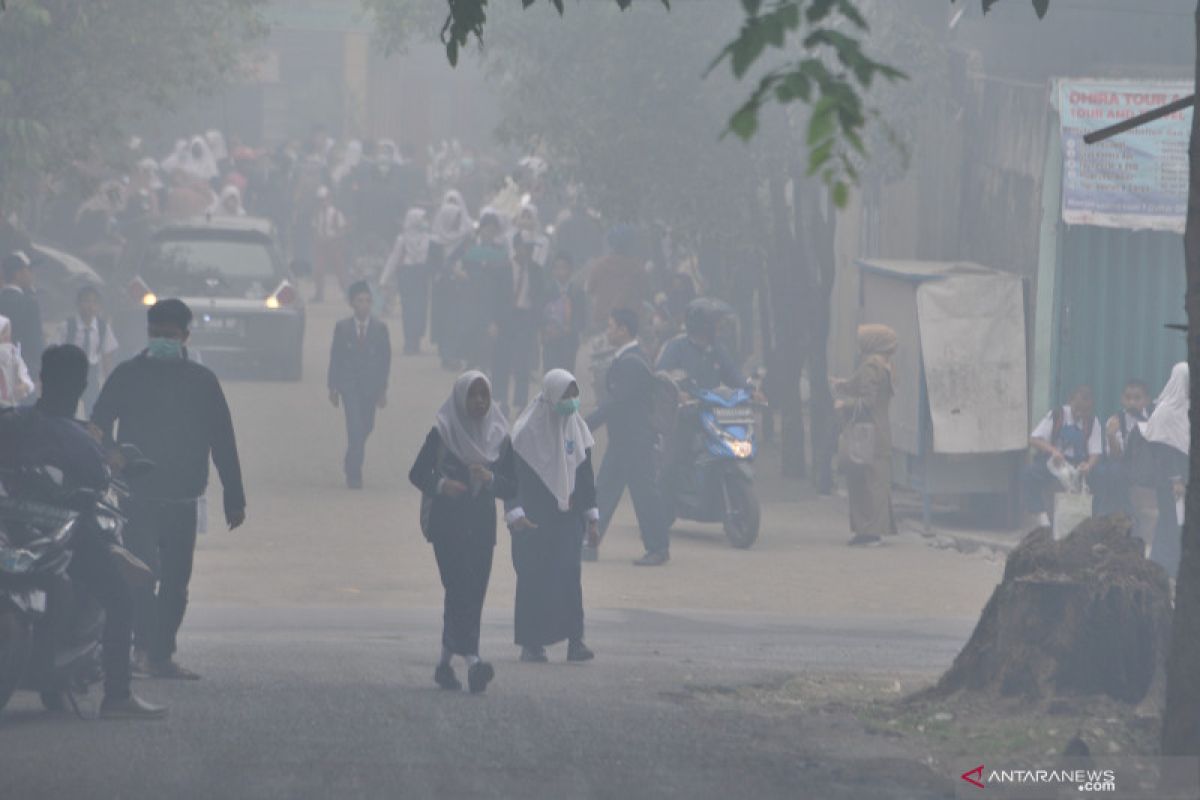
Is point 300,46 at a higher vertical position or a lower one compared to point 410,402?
higher

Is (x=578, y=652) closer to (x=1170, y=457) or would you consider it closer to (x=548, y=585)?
(x=548, y=585)

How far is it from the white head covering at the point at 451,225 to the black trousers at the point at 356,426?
983 centimetres

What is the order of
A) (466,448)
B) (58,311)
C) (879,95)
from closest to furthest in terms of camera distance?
(466,448)
(879,95)
(58,311)

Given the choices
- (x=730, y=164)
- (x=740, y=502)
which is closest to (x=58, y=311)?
(x=730, y=164)

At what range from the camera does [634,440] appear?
1569cm

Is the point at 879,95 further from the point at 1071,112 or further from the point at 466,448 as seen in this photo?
the point at 466,448

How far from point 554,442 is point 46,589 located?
3.50 m

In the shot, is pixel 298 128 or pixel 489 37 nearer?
pixel 489 37

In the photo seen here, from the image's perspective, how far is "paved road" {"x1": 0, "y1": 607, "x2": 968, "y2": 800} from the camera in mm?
8180

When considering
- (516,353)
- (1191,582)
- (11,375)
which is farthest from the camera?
(516,353)

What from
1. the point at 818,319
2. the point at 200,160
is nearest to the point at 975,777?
the point at 818,319

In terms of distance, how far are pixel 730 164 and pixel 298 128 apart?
4023 cm

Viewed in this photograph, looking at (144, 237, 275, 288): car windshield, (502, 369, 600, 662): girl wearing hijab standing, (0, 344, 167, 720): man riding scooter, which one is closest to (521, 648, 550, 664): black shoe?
(502, 369, 600, 662): girl wearing hijab standing

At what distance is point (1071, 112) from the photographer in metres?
16.7
